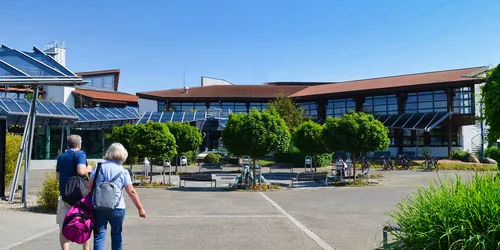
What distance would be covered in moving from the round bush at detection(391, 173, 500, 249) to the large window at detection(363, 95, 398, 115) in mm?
40518

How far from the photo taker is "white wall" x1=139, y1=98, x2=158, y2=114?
177 feet

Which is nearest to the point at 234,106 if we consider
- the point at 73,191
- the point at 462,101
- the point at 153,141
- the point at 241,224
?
the point at 462,101

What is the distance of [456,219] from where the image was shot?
4.32 meters

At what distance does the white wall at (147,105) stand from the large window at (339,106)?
66.2 feet

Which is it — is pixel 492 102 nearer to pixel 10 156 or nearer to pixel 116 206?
pixel 116 206

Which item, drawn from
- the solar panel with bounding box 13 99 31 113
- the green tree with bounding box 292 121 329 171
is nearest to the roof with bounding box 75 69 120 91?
the solar panel with bounding box 13 99 31 113

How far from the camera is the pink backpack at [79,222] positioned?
5.18 m

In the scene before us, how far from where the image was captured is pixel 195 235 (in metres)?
8.16

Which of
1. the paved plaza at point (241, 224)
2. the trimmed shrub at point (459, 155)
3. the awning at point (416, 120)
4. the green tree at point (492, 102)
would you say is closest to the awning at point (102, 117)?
the awning at point (416, 120)

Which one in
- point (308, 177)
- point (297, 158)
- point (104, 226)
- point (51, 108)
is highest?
point (51, 108)

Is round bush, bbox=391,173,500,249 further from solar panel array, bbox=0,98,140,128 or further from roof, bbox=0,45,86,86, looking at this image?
solar panel array, bbox=0,98,140,128

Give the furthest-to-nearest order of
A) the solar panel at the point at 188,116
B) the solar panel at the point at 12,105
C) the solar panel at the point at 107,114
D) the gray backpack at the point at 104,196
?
the solar panel at the point at 188,116, the solar panel at the point at 107,114, the solar panel at the point at 12,105, the gray backpack at the point at 104,196

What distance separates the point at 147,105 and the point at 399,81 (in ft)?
94.8

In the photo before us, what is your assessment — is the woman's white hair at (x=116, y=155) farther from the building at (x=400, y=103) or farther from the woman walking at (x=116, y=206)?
the building at (x=400, y=103)
